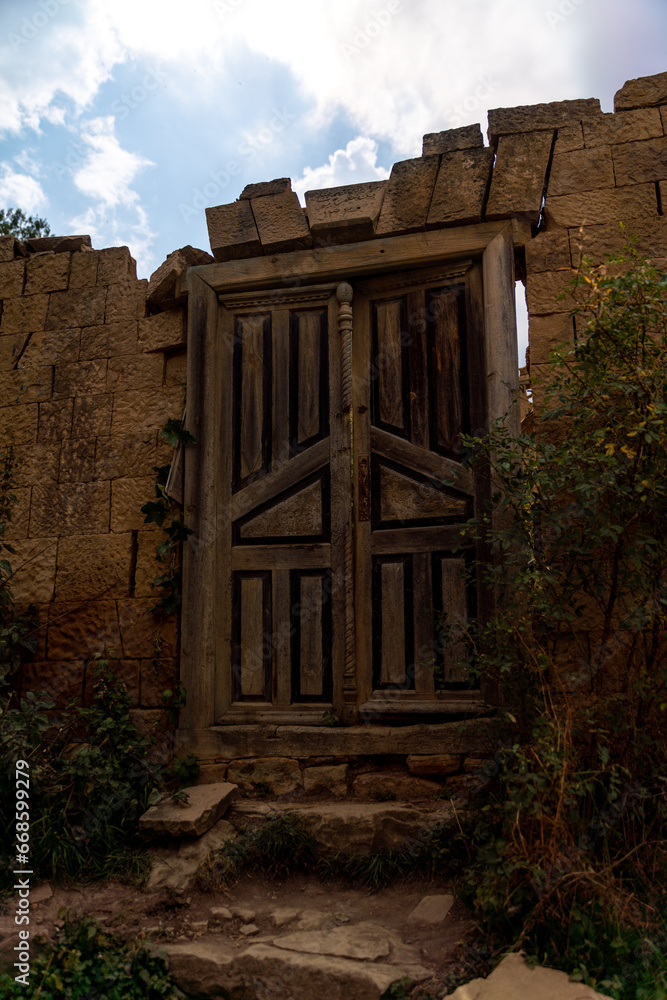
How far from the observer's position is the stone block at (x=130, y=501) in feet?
14.3

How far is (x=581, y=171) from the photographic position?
3773 mm

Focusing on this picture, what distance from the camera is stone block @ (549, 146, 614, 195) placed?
374 cm

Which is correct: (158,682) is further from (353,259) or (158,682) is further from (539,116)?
(539,116)

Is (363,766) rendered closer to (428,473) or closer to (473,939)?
(473,939)

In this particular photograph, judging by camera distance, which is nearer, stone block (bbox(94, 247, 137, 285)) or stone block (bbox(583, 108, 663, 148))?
stone block (bbox(583, 108, 663, 148))

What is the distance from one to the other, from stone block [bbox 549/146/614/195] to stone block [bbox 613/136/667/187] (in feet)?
0.13

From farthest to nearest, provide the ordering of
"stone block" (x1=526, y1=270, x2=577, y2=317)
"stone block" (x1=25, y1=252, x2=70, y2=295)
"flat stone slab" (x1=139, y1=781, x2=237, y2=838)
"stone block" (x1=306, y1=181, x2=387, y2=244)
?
"stone block" (x1=25, y1=252, x2=70, y2=295)
"stone block" (x1=306, y1=181, x2=387, y2=244)
"stone block" (x1=526, y1=270, x2=577, y2=317)
"flat stone slab" (x1=139, y1=781, x2=237, y2=838)

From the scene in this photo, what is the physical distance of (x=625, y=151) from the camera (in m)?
3.72

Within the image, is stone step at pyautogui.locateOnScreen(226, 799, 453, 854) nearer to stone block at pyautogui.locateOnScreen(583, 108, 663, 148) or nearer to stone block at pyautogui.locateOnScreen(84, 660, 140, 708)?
stone block at pyautogui.locateOnScreen(84, 660, 140, 708)

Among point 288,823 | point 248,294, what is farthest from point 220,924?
point 248,294

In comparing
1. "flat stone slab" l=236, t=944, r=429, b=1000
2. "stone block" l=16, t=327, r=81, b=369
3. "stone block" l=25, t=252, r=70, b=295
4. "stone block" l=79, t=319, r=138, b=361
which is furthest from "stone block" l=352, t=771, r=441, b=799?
"stone block" l=25, t=252, r=70, b=295

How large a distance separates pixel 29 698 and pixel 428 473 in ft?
7.45

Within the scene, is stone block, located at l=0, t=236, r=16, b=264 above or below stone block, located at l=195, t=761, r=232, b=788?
above

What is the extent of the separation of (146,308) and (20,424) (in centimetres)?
105
